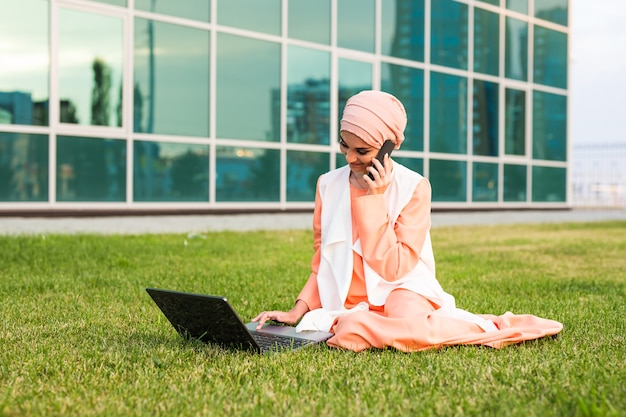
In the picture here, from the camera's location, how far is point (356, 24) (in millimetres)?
13375

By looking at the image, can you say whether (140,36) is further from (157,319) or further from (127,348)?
(127,348)

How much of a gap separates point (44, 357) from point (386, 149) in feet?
5.58

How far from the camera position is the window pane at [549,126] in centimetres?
1664

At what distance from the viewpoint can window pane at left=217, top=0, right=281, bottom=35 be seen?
37.9 feet

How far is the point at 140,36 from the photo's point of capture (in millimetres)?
10562

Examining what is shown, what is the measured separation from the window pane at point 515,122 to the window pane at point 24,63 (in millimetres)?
9592

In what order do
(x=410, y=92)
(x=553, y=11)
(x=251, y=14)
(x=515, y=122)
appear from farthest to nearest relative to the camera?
(x=553, y=11) → (x=515, y=122) → (x=410, y=92) → (x=251, y=14)

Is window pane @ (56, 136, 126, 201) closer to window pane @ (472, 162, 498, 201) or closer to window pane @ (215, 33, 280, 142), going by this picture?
window pane @ (215, 33, 280, 142)

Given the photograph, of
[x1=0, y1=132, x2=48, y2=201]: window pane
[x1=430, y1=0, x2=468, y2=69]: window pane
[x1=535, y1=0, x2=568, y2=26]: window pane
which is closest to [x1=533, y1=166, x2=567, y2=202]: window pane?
[x1=430, y1=0, x2=468, y2=69]: window pane

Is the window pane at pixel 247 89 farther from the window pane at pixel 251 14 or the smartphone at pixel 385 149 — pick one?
the smartphone at pixel 385 149

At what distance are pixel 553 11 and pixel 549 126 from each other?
8.50ft

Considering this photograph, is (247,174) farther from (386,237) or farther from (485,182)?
(386,237)

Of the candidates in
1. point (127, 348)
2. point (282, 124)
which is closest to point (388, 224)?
point (127, 348)

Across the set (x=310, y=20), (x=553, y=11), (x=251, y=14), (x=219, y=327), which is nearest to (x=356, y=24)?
(x=310, y=20)
